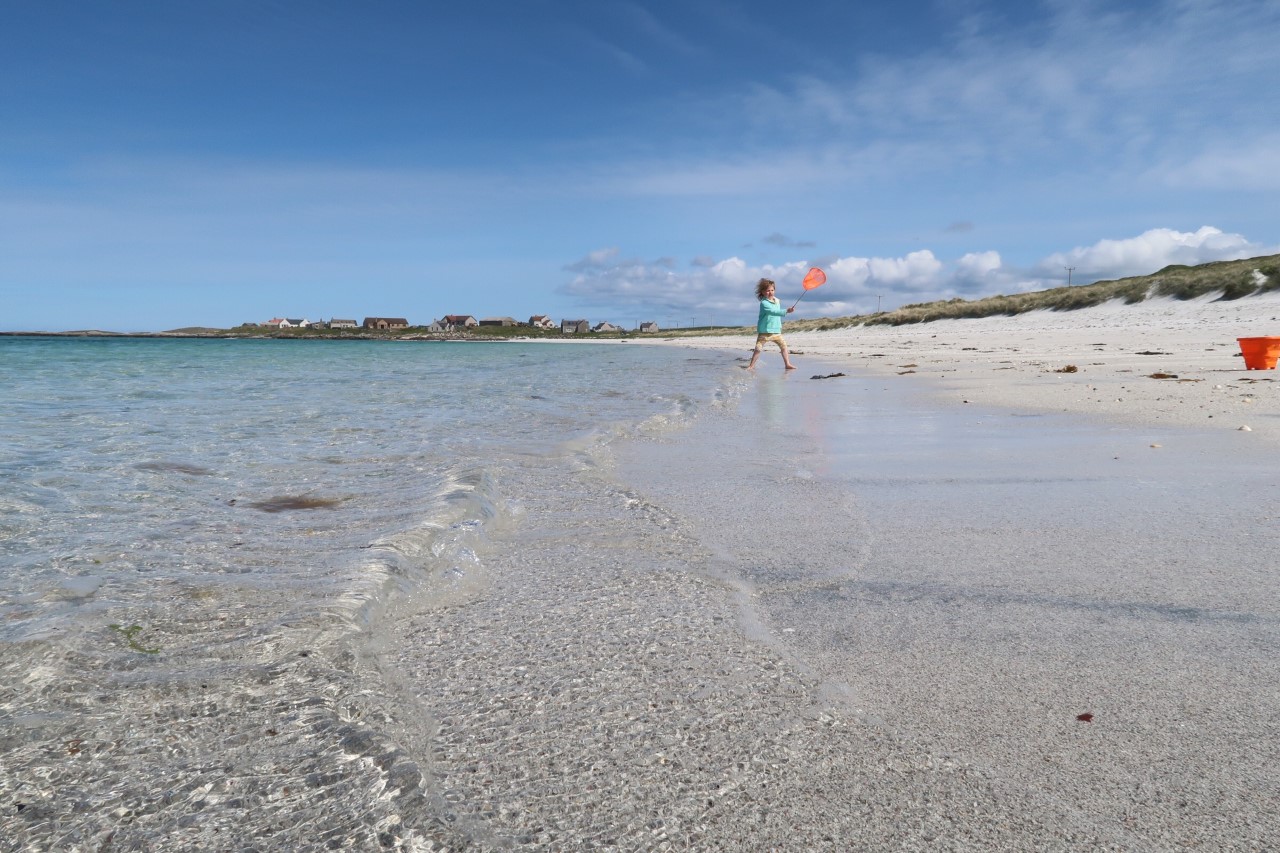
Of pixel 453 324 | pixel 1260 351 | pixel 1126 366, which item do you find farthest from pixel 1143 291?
pixel 453 324

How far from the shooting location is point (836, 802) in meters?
1.28

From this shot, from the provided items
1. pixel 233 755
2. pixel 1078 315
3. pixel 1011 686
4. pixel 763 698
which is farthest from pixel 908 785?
pixel 1078 315

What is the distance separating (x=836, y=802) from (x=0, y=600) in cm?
244

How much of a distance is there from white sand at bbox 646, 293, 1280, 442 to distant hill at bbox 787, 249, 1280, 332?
583 millimetres

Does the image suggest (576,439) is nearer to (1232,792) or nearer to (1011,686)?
(1011,686)

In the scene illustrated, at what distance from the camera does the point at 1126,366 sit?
11.1 metres

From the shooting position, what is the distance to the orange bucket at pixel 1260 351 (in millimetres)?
8417

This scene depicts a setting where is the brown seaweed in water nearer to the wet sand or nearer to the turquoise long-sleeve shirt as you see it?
the wet sand

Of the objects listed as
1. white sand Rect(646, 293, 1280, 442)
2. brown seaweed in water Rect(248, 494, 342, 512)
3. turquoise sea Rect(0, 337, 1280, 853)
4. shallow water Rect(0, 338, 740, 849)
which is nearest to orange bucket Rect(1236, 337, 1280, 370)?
white sand Rect(646, 293, 1280, 442)

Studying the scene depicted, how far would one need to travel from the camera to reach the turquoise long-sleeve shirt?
16.2m

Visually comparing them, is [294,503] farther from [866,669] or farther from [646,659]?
[866,669]

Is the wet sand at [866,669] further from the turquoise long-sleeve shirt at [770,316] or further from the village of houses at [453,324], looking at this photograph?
the village of houses at [453,324]

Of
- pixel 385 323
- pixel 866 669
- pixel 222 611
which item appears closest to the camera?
pixel 866 669

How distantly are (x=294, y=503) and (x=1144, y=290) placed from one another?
1184 inches
